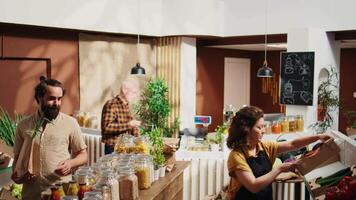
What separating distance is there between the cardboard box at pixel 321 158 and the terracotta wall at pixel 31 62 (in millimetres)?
5343

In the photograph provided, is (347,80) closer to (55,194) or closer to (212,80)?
(212,80)

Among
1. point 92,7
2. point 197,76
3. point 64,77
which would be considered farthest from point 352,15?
point 64,77

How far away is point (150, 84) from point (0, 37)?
3.33 metres

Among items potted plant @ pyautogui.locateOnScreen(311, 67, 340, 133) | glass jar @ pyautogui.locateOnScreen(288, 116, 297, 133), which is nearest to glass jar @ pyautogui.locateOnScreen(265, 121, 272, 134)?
glass jar @ pyautogui.locateOnScreen(288, 116, 297, 133)

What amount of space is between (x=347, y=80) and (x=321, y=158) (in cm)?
873

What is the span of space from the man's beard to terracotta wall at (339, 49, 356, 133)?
29.0ft

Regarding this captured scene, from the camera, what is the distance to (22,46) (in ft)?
23.2

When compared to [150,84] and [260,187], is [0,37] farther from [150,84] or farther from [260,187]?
[260,187]

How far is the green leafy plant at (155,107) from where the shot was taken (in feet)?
30.0

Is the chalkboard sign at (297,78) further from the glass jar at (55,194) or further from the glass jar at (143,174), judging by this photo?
the glass jar at (55,194)

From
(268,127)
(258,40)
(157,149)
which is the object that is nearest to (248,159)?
(157,149)

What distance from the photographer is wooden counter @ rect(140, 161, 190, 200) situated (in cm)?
267

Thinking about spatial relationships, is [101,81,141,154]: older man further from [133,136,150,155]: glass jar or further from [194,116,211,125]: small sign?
[133,136,150,155]: glass jar

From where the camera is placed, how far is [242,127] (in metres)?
2.78
